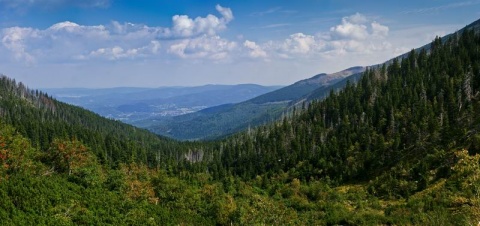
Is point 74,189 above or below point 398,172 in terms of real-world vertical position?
above

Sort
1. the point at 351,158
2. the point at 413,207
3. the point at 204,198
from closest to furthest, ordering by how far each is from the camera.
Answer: the point at 413,207
the point at 204,198
the point at 351,158

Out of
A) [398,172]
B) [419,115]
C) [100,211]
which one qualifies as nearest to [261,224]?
[100,211]

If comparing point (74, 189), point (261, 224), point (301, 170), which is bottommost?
point (301, 170)

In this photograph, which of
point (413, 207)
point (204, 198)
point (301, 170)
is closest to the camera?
point (413, 207)

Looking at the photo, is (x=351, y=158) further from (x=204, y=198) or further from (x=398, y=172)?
(x=204, y=198)

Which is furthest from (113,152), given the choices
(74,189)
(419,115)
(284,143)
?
(419,115)

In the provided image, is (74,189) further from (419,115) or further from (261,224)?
(419,115)

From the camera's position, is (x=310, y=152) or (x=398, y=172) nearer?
(x=398, y=172)
